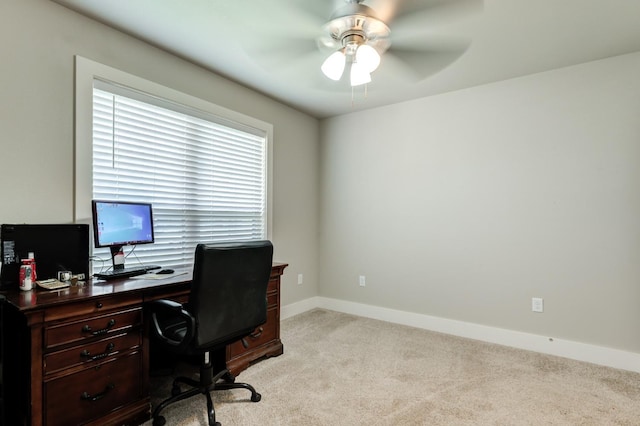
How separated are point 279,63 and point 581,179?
2684 millimetres

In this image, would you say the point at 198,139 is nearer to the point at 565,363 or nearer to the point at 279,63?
the point at 279,63

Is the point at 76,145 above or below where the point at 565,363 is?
above

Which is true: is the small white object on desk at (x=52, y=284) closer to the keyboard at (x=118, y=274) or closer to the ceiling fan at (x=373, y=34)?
the keyboard at (x=118, y=274)

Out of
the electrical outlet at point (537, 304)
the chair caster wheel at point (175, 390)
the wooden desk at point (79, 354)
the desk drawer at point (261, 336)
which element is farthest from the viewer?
the electrical outlet at point (537, 304)

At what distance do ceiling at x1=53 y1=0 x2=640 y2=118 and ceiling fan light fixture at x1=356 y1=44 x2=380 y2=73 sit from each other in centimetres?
26

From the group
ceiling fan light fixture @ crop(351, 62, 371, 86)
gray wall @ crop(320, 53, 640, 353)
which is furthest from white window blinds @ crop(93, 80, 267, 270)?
ceiling fan light fixture @ crop(351, 62, 371, 86)

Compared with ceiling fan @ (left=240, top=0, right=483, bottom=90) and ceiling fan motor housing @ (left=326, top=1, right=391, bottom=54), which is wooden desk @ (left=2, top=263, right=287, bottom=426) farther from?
ceiling fan motor housing @ (left=326, top=1, right=391, bottom=54)

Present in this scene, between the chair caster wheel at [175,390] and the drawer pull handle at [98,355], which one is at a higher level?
the drawer pull handle at [98,355]


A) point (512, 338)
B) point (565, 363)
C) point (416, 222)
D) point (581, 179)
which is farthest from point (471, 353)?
point (581, 179)

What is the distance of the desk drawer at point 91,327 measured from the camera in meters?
1.56

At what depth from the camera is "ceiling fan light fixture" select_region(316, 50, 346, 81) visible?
1969mm

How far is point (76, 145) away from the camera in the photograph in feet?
7.02

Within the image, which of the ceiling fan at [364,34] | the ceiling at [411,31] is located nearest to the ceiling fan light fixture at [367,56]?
the ceiling fan at [364,34]

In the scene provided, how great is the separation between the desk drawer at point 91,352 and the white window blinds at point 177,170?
0.73 m
